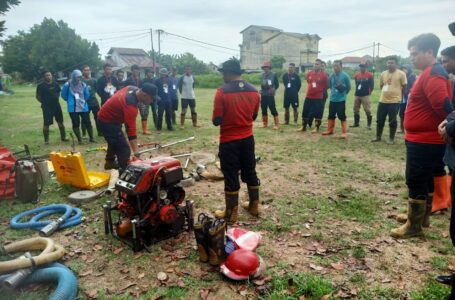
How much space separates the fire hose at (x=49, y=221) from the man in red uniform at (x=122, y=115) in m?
1.00

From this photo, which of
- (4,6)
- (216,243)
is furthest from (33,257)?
(4,6)

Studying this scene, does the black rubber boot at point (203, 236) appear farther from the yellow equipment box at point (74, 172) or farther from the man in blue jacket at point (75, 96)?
the man in blue jacket at point (75, 96)

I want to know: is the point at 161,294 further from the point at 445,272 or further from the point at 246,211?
the point at 445,272

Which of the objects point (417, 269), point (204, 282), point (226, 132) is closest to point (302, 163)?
point (226, 132)

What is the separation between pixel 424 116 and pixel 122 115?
176 inches

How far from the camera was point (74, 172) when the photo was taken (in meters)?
5.93

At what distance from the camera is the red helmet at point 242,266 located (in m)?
3.34

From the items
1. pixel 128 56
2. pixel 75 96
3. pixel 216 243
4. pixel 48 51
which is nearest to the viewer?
pixel 216 243

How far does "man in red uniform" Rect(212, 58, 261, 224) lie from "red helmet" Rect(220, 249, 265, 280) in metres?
1.23

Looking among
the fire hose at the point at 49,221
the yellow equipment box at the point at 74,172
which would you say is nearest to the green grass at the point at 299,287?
the fire hose at the point at 49,221

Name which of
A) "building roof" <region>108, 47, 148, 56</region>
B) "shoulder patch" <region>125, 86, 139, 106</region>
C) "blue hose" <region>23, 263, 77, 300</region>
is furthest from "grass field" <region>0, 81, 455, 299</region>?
"building roof" <region>108, 47, 148, 56</region>

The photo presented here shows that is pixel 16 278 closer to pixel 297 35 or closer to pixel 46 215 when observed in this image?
pixel 46 215

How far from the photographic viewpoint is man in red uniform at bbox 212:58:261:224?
4379 millimetres

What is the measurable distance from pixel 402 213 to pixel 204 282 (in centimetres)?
315
